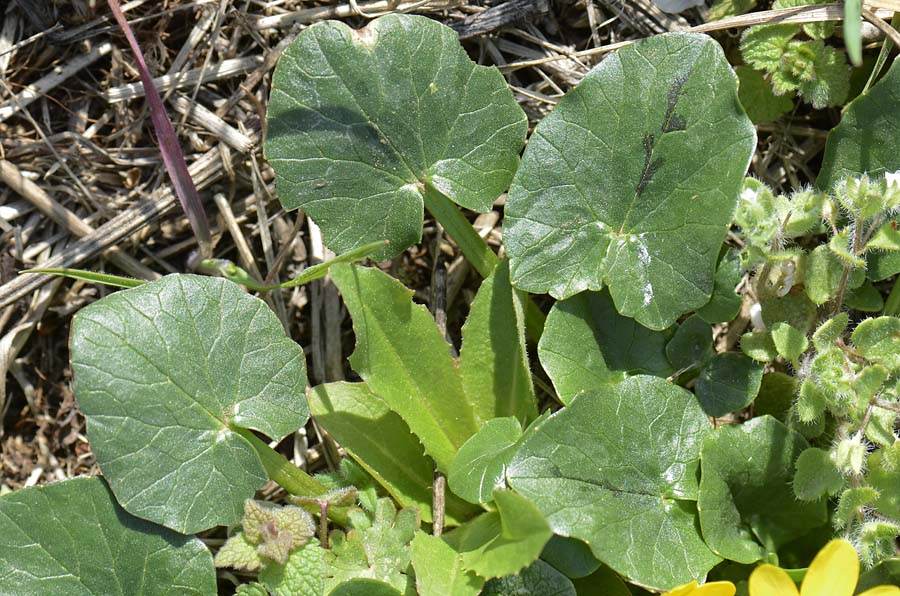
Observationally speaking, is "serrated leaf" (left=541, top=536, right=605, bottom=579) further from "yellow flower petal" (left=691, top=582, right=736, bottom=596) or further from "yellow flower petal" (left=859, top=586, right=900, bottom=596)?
"yellow flower petal" (left=859, top=586, right=900, bottom=596)

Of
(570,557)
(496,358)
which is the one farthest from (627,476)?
(496,358)

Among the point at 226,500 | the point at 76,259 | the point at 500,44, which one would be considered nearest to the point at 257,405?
the point at 226,500

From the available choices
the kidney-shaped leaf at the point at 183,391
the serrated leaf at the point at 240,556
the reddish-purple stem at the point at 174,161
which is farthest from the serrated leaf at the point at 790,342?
the reddish-purple stem at the point at 174,161

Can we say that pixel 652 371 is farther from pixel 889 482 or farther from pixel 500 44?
pixel 500 44

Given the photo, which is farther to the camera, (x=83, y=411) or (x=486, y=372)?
(x=486, y=372)

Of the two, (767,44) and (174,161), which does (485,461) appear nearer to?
(174,161)

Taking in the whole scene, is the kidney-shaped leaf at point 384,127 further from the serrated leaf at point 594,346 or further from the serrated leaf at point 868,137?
the serrated leaf at point 868,137
